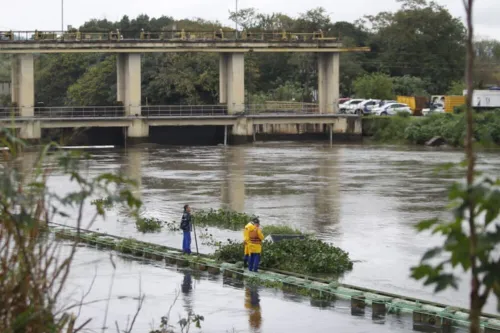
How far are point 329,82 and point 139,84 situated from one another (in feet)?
40.8

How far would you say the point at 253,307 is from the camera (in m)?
17.6

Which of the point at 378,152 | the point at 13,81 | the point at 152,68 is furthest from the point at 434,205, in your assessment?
the point at 152,68

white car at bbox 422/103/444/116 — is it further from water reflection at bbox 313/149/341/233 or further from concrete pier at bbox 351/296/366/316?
concrete pier at bbox 351/296/366/316

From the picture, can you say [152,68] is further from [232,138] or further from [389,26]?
[389,26]

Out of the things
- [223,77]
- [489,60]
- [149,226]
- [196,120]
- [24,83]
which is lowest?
[149,226]

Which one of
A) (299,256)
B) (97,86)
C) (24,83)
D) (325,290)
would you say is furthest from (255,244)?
(97,86)

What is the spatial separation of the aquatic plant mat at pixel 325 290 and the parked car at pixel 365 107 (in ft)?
150

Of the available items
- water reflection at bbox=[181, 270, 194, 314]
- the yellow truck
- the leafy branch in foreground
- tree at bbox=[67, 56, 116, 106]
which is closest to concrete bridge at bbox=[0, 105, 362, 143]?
the yellow truck

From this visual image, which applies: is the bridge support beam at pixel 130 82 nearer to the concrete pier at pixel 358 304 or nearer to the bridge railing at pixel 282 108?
the bridge railing at pixel 282 108

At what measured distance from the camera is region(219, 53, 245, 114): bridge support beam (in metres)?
62.2

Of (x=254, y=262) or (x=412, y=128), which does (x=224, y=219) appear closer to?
(x=254, y=262)

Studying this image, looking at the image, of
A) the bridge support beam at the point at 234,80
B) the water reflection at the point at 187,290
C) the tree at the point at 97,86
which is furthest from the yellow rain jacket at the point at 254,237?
the tree at the point at 97,86

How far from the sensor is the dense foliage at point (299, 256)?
20766 mm

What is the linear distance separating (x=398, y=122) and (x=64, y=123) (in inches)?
787
